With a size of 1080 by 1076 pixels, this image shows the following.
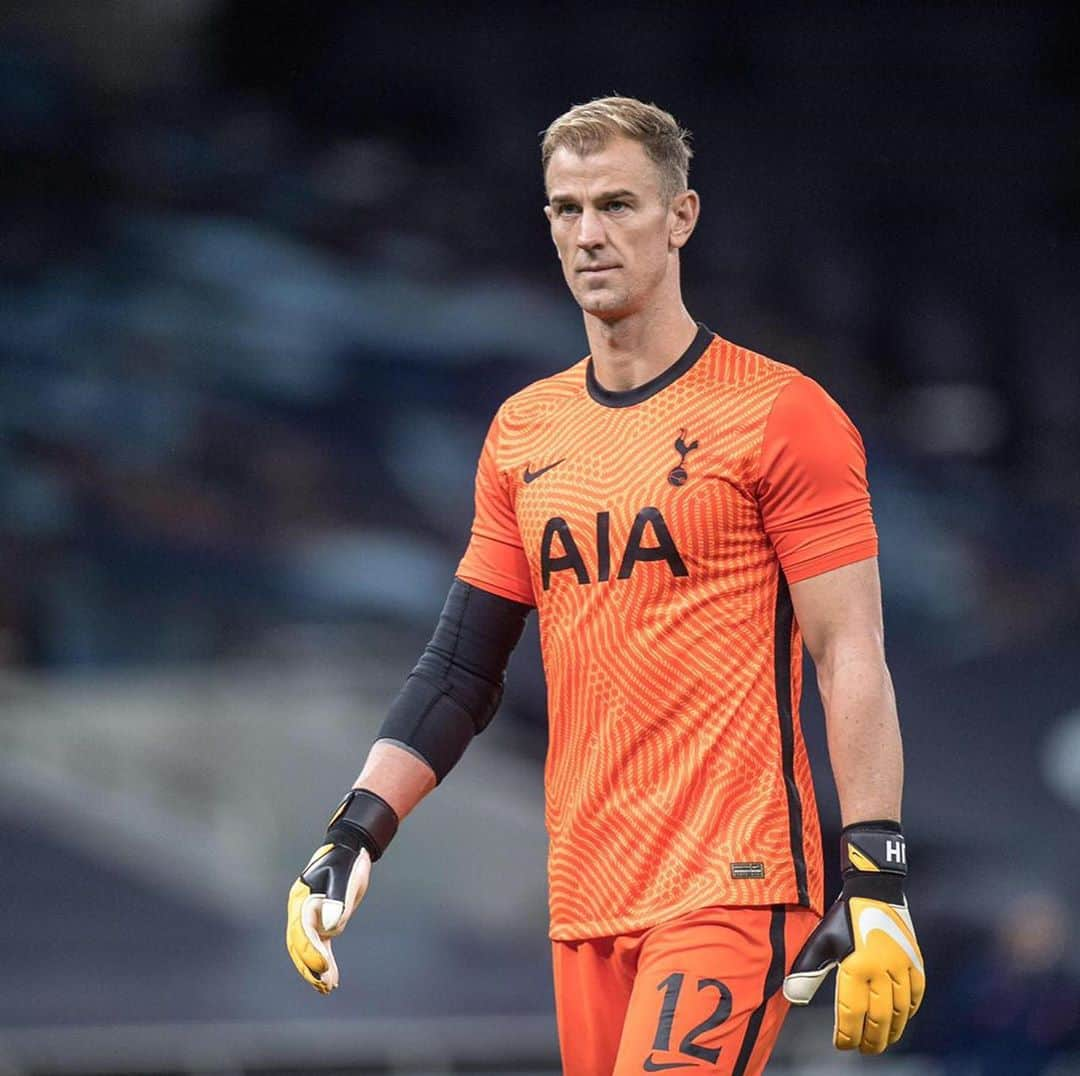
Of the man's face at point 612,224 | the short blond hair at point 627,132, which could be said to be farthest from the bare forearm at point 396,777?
the short blond hair at point 627,132

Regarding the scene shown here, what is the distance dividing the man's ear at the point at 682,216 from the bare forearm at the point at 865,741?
0.85m

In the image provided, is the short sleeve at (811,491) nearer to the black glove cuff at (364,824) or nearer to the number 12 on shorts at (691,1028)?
the number 12 on shorts at (691,1028)

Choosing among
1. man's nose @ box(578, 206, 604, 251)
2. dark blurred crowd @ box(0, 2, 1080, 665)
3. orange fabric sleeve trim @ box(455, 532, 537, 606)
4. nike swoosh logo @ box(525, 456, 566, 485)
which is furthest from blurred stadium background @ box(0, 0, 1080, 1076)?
man's nose @ box(578, 206, 604, 251)

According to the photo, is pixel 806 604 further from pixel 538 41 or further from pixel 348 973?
pixel 538 41

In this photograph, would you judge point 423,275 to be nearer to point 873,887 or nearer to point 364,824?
point 364,824

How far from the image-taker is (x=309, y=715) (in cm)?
985

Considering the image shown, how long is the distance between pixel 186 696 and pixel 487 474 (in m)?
6.07

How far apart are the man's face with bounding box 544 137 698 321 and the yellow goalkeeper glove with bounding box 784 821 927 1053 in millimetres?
1029

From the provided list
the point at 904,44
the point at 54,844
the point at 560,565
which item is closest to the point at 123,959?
the point at 54,844

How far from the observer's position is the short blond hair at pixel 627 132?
365 cm

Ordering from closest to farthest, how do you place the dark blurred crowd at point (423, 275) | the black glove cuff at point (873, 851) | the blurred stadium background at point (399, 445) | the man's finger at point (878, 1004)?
the man's finger at point (878, 1004), the black glove cuff at point (873, 851), the blurred stadium background at point (399, 445), the dark blurred crowd at point (423, 275)

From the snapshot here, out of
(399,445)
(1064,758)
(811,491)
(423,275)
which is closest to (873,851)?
(811,491)

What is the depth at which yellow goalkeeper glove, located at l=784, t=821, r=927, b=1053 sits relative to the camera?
3.24 metres

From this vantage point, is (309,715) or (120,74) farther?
(120,74)
